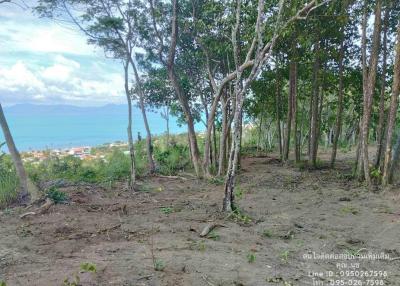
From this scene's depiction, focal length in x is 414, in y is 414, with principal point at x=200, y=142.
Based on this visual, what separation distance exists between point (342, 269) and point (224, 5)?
8.19 m

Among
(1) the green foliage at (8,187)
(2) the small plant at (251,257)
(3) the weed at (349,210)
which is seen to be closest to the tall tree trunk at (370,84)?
(3) the weed at (349,210)

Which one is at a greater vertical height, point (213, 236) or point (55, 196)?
point (55, 196)

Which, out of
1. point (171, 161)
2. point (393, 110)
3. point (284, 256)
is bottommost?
point (284, 256)

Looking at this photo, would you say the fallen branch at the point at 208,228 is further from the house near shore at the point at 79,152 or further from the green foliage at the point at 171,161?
the house near shore at the point at 79,152

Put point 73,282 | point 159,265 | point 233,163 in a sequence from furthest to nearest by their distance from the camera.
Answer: point 233,163
point 159,265
point 73,282

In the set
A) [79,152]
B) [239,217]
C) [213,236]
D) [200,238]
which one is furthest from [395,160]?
[79,152]

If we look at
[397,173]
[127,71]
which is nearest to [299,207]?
[397,173]

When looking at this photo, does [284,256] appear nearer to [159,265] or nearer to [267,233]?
[267,233]

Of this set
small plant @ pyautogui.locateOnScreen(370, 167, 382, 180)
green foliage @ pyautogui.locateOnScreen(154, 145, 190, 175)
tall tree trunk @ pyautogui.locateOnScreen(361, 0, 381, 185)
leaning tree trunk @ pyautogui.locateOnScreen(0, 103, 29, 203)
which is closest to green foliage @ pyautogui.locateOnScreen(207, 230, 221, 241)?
leaning tree trunk @ pyautogui.locateOnScreen(0, 103, 29, 203)

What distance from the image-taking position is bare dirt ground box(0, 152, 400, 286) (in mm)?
4855

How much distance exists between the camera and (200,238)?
256 inches

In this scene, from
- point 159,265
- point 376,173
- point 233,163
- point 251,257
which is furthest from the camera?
point 376,173

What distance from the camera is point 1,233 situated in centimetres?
678

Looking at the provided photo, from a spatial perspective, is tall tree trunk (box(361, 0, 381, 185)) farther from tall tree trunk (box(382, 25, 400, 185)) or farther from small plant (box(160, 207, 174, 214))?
small plant (box(160, 207, 174, 214))
